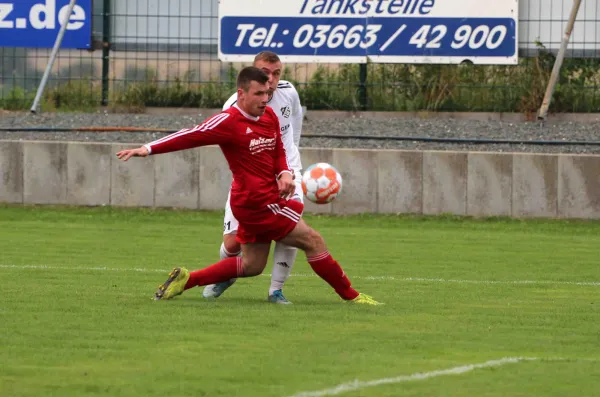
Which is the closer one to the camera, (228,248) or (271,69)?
(271,69)

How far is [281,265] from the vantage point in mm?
10219

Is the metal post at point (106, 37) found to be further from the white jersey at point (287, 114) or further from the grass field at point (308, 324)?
the white jersey at point (287, 114)

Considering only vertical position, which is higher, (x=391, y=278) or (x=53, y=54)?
(x=53, y=54)

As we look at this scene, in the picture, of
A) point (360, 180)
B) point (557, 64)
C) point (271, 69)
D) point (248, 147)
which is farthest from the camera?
point (557, 64)

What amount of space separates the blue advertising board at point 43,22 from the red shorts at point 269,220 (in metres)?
14.5

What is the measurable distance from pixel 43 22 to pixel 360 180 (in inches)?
296

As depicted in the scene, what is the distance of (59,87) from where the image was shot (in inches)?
961

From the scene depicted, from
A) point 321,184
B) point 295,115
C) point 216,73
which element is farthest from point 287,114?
point 216,73

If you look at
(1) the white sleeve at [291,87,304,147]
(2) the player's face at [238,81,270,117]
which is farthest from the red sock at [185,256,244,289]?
(1) the white sleeve at [291,87,304,147]

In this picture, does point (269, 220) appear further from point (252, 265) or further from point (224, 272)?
point (224, 272)

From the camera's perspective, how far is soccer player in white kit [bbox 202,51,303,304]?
10188mm

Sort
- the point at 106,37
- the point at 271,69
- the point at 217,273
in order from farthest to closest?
the point at 106,37 → the point at 271,69 → the point at 217,273

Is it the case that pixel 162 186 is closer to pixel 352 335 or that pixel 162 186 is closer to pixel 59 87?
pixel 59 87

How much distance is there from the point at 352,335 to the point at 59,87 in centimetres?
1703
